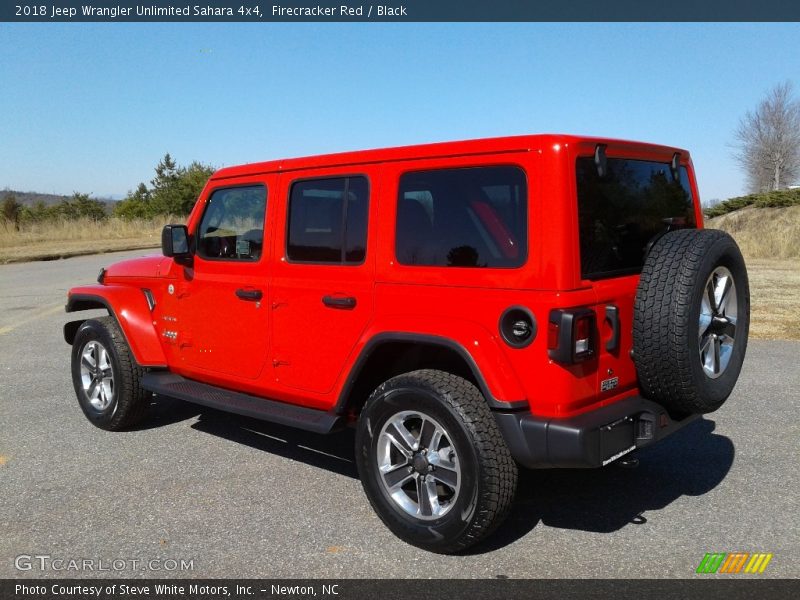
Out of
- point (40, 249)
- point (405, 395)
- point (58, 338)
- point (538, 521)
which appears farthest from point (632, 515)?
point (40, 249)

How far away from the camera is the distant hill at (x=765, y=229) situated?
1975 centimetres

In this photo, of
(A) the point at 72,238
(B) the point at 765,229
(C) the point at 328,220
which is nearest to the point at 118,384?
(C) the point at 328,220

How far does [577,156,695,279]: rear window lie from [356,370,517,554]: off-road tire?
32.7 inches

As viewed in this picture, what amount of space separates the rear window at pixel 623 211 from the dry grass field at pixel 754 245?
Result: 5.98 meters

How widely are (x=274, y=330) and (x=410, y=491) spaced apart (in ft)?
4.24

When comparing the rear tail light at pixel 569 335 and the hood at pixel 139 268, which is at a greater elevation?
the hood at pixel 139 268

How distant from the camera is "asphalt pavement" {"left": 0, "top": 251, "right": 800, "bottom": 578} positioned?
335 centimetres

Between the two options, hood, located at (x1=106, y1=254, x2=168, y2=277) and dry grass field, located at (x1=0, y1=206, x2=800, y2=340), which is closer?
hood, located at (x1=106, y1=254, x2=168, y2=277)

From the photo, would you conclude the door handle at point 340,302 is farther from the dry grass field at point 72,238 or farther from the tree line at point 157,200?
the tree line at point 157,200

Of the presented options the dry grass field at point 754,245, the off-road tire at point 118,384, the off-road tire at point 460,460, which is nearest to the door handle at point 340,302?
the off-road tire at point 460,460
